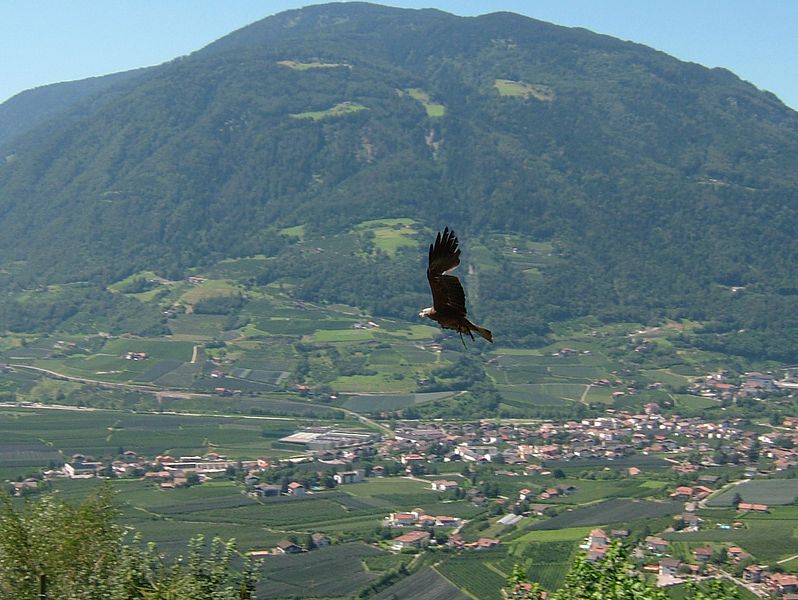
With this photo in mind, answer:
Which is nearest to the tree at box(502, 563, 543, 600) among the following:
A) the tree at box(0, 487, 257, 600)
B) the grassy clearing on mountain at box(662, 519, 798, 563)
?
the tree at box(0, 487, 257, 600)

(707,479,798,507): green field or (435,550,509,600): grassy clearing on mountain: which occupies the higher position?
(435,550,509,600): grassy clearing on mountain

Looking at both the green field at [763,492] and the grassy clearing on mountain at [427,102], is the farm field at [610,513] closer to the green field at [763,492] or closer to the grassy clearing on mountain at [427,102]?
the green field at [763,492]

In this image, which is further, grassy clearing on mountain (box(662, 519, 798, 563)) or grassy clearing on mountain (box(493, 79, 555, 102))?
grassy clearing on mountain (box(493, 79, 555, 102))

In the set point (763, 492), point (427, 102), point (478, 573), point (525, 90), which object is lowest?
point (763, 492)

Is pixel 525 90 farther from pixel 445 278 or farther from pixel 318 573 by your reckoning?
pixel 445 278

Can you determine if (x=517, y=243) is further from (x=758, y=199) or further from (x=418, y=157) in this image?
(x=758, y=199)

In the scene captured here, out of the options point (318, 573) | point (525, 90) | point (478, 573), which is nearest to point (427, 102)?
point (525, 90)

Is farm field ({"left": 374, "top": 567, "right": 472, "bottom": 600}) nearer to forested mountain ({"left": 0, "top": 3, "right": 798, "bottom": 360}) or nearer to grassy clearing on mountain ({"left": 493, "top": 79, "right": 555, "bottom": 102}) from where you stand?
forested mountain ({"left": 0, "top": 3, "right": 798, "bottom": 360})

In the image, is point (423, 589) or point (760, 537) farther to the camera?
point (760, 537)
